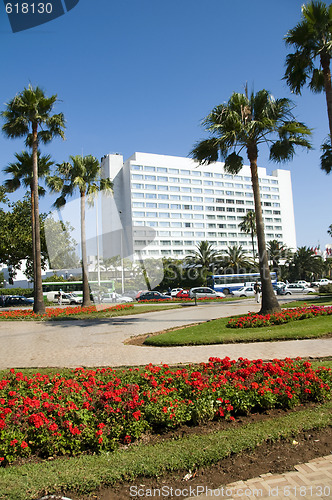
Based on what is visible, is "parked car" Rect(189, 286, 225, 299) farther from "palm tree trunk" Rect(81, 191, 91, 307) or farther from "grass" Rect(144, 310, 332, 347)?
"grass" Rect(144, 310, 332, 347)

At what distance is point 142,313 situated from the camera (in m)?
24.2

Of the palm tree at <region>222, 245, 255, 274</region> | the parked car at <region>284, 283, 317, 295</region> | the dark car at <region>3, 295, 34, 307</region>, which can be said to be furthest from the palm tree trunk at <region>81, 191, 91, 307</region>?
the palm tree at <region>222, 245, 255, 274</region>

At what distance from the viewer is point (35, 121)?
78.2 feet

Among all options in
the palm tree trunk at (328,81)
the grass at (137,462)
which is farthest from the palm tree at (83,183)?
the grass at (137,462)

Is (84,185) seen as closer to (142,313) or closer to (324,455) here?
(142,313)

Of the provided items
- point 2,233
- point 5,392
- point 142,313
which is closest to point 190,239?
point 2,233

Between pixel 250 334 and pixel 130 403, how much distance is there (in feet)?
25.1

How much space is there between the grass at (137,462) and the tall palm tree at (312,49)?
42.4ft

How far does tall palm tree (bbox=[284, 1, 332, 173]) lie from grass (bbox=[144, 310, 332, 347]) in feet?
23.9

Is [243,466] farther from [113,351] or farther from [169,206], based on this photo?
[169,206]

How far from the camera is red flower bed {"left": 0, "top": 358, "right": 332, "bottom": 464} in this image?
4297 millimetres

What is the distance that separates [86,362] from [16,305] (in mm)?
38769

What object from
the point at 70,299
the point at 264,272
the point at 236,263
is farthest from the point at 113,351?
the point at 236,263

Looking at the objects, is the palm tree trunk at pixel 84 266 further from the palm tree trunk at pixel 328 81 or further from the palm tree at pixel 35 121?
the palm tree trunk at pixel 328 81
